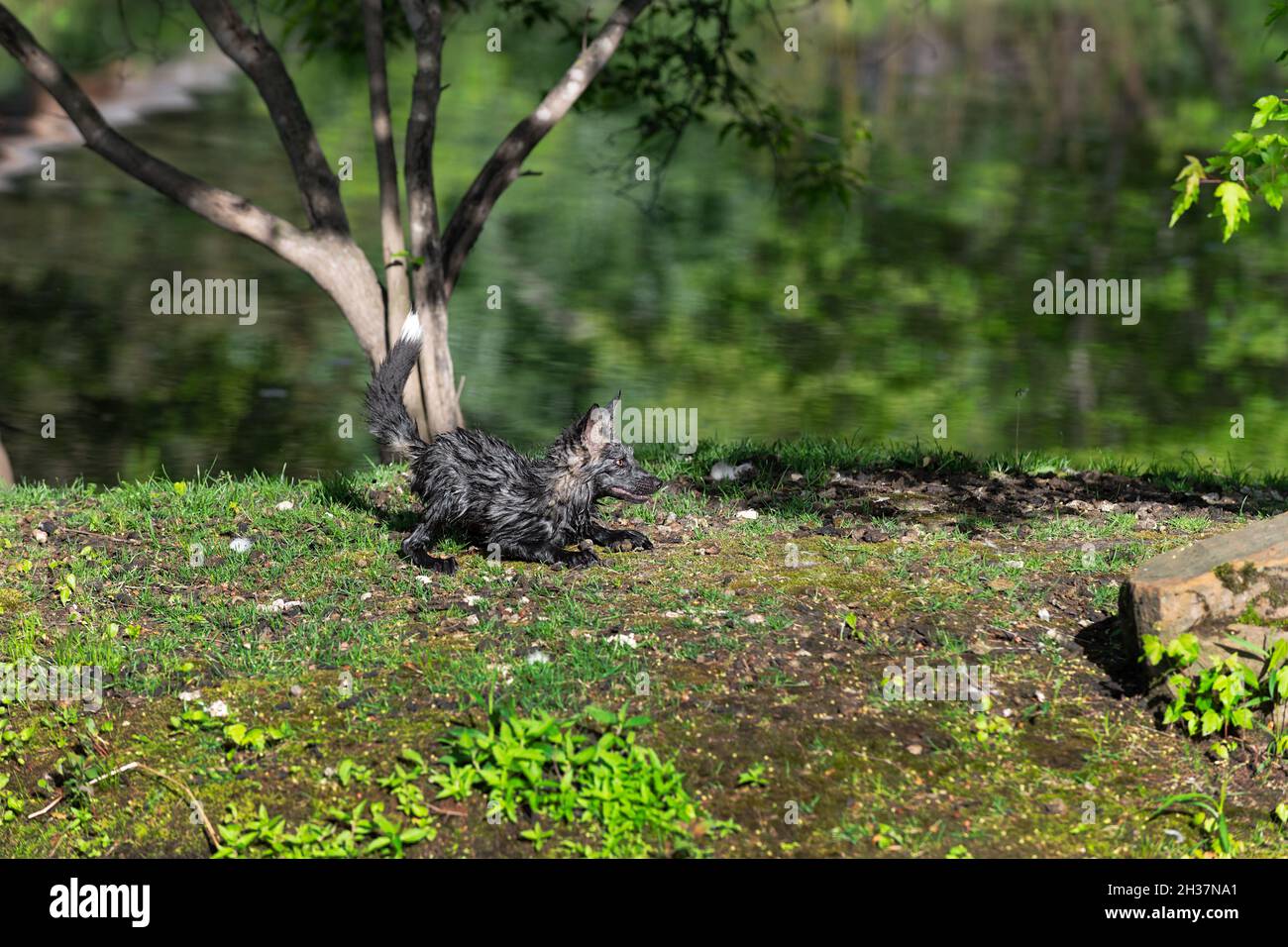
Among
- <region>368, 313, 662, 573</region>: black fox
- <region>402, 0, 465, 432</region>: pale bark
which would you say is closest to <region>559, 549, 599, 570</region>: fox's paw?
<region>368, 313, 662, 573</region>: black fox

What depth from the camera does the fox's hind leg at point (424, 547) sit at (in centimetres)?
761

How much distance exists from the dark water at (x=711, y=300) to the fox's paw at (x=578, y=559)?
425 centimetres

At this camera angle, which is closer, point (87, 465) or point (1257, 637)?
point (1257, 637)

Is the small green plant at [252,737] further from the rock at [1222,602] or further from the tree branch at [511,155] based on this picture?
the tree branch at [511,155]

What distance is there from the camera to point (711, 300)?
17.0 m

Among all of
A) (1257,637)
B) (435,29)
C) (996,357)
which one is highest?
(435,29)

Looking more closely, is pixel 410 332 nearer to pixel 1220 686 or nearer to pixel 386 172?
pixel 386 172

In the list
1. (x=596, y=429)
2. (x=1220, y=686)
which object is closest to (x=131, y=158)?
(x=596, y=429)

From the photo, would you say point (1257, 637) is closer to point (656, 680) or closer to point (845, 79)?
point (656, 680)

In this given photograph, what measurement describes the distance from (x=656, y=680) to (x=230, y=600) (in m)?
2.53

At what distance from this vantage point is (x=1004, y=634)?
266 inches
